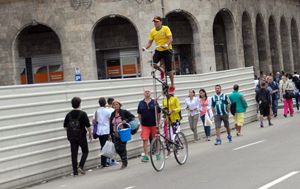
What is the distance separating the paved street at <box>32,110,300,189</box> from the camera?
10.3 metres

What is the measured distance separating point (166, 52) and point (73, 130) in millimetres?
2887

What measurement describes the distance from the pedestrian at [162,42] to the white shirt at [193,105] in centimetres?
667

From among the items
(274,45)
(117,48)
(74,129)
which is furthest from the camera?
(274,45)

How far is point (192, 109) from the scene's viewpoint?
20.6m

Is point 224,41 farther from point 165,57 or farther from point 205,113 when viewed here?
point 165,57

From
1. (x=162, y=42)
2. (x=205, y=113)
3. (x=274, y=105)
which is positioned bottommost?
(x=274, y=105)

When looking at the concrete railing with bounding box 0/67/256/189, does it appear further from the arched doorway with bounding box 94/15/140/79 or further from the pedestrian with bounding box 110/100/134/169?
the arched doorway with bounding box 94/15/140/79

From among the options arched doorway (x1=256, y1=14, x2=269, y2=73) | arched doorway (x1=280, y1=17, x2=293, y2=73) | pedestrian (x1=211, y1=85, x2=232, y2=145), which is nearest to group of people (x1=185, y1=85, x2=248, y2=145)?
pedestrian (x1=211, y1=85, x2=232, y2=145)

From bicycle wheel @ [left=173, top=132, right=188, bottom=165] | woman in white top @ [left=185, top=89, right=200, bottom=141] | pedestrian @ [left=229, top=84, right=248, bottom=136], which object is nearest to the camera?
bicycle wheel @ [left=173, top=132, right=188, bottom=165]

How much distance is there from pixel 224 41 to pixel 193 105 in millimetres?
22407

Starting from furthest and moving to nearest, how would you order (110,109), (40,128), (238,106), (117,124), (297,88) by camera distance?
(297,88) → (238,106) → (110,109) → (117,124) → (40,128)

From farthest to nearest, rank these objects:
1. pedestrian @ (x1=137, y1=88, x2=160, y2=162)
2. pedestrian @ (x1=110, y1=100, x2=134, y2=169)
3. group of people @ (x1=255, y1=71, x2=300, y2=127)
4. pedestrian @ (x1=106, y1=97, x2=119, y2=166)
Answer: group of people @ (x1=255, y1=71, x2=300, y2=127) < pedestrian @ (x1=106, y1=97, x2=119, y2=166) < pedestrian @ (x1=137, y1=88, x2=160, y2=162) < pedestrian @ (x1=110, y1=100, x2=134, y2=169)

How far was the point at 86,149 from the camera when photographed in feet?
46.3

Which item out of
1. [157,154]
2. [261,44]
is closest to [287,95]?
[157,154]
